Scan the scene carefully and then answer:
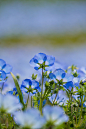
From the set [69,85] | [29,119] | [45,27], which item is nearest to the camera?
[29,119]

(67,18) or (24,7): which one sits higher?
(24,7)

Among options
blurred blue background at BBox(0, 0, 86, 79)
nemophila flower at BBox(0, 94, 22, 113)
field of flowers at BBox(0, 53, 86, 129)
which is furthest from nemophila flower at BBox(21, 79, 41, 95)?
blurred blue background at BBox(0, 0, 86, 79)

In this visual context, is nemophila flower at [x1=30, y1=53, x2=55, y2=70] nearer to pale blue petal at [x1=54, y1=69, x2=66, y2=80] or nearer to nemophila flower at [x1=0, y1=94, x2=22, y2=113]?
pale blue petal at [x1=54, y1=69, x2=66, y2=80]

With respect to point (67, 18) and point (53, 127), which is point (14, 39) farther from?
point (53, 127)

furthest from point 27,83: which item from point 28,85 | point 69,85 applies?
point 69,85

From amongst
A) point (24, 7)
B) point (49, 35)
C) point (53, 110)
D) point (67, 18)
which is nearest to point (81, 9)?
point (67, 18)

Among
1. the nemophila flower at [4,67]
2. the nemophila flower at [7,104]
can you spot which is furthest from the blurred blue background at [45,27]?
the nemophila flower at [7,104]

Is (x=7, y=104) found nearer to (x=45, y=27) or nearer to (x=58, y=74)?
(x=58, y=74)
